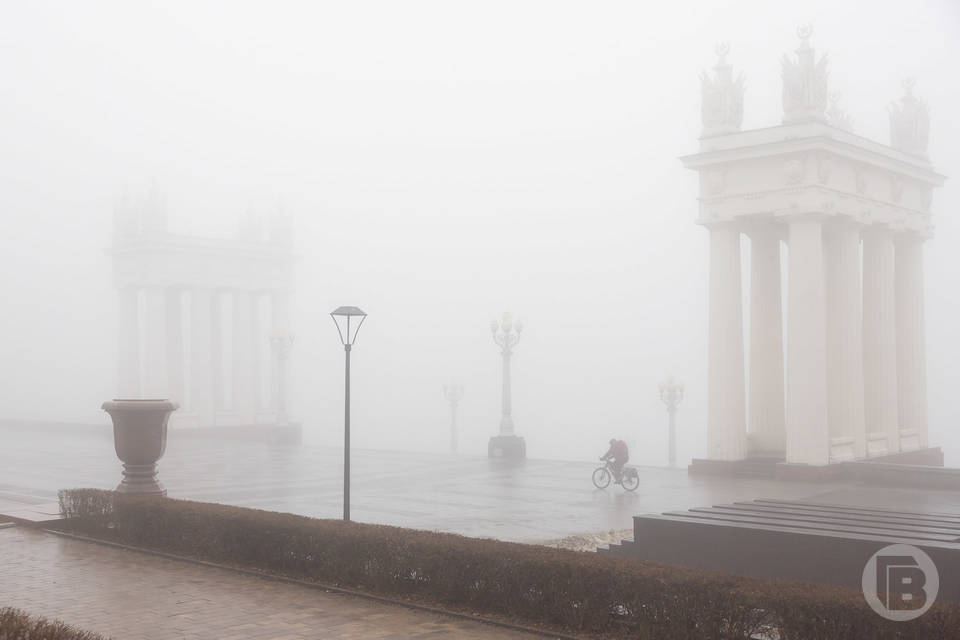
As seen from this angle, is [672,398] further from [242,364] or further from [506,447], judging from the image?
[242,364]

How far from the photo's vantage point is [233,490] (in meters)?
25.3

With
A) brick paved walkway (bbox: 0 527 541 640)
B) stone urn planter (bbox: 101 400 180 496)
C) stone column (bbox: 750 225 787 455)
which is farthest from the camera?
stone column (bbox: 750 225 787 455)

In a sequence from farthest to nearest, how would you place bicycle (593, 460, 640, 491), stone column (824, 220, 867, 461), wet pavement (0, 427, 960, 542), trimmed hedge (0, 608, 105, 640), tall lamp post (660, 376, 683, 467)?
tall lamp post (660, 376, 683, 467) < stone column (824, 220, 867, 461) < bicycle (593, 460, 640, 491) < wet pavement (0, 427, 960, 542) < trimmed hedge (0, 608, 105, 640)

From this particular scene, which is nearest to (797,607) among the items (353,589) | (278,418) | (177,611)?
(353,589)

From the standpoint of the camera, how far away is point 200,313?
180 ft

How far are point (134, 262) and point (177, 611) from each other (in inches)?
1741

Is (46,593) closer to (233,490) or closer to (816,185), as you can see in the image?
(233,490)

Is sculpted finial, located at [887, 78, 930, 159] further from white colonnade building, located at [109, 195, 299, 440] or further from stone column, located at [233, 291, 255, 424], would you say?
stone column, located at [233, 291, 255, 424]

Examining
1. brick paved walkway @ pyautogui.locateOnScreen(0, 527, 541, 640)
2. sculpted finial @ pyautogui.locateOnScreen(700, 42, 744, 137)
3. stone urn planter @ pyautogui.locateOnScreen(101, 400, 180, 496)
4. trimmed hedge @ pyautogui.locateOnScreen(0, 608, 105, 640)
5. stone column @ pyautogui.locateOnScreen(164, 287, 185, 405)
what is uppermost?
sculpted finial @ pyautogui.locateOnScreen(700, 42, 744, 137)

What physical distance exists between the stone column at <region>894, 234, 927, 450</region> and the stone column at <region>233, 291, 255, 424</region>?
117ft

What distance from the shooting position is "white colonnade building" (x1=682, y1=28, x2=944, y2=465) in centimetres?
2692

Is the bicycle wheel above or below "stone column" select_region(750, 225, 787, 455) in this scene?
below

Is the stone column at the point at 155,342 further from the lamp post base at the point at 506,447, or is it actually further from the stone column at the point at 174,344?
the lamp post base at the point at 506,447

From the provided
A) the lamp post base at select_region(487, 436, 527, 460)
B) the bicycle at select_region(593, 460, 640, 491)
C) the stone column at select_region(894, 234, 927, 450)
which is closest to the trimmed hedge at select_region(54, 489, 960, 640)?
the bicycle at select_region(593, 460, 640, 491)
